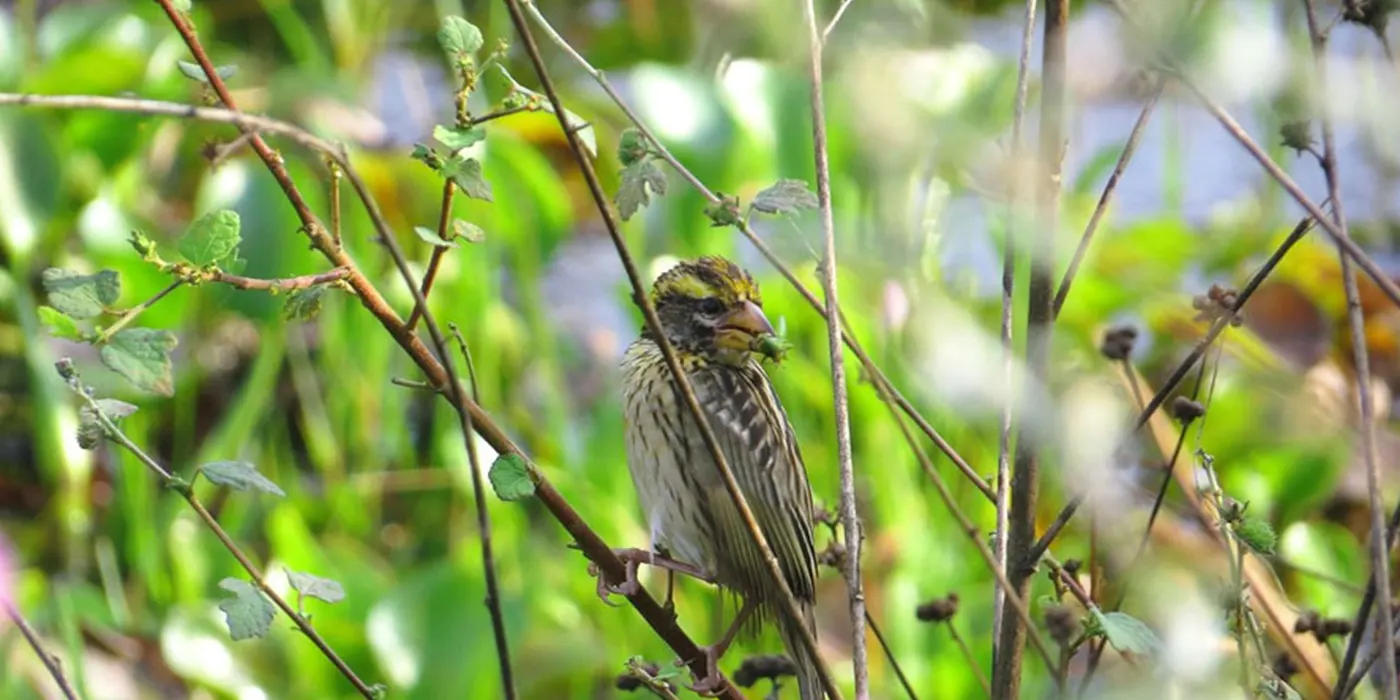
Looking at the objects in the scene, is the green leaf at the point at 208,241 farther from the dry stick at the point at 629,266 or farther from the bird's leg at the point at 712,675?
the bird's leg at the point at 712,675

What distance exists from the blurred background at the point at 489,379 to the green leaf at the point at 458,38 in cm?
85

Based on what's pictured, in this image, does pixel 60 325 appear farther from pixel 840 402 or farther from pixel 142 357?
pixel 840 402

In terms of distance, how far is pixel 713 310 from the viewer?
5.32 ft

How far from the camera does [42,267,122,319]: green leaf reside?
881 mm

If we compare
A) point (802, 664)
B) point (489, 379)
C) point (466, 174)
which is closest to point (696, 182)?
point (466, 174)

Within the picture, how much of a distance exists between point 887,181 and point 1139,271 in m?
2.43

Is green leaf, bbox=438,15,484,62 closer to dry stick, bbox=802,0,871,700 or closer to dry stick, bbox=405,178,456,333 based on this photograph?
dry stick, bbox=405,178,456,333

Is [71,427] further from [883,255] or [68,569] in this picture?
[883,255]

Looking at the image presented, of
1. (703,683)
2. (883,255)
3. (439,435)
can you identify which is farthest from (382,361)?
(883,255)

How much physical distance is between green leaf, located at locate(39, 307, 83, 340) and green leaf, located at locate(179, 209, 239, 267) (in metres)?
0.07

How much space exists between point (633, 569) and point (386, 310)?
0.44 meters

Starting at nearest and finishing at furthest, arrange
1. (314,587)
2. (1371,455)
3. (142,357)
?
1. (142,357)
2. (1371,455)
3. (314,587)

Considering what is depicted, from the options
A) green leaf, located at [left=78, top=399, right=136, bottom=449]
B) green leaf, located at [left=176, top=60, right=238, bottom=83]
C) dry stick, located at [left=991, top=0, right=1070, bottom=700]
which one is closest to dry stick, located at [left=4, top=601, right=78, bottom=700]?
green leaf, located at [left=78, top=399, right=136, bottom=449]

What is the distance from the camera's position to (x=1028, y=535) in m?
1.07
